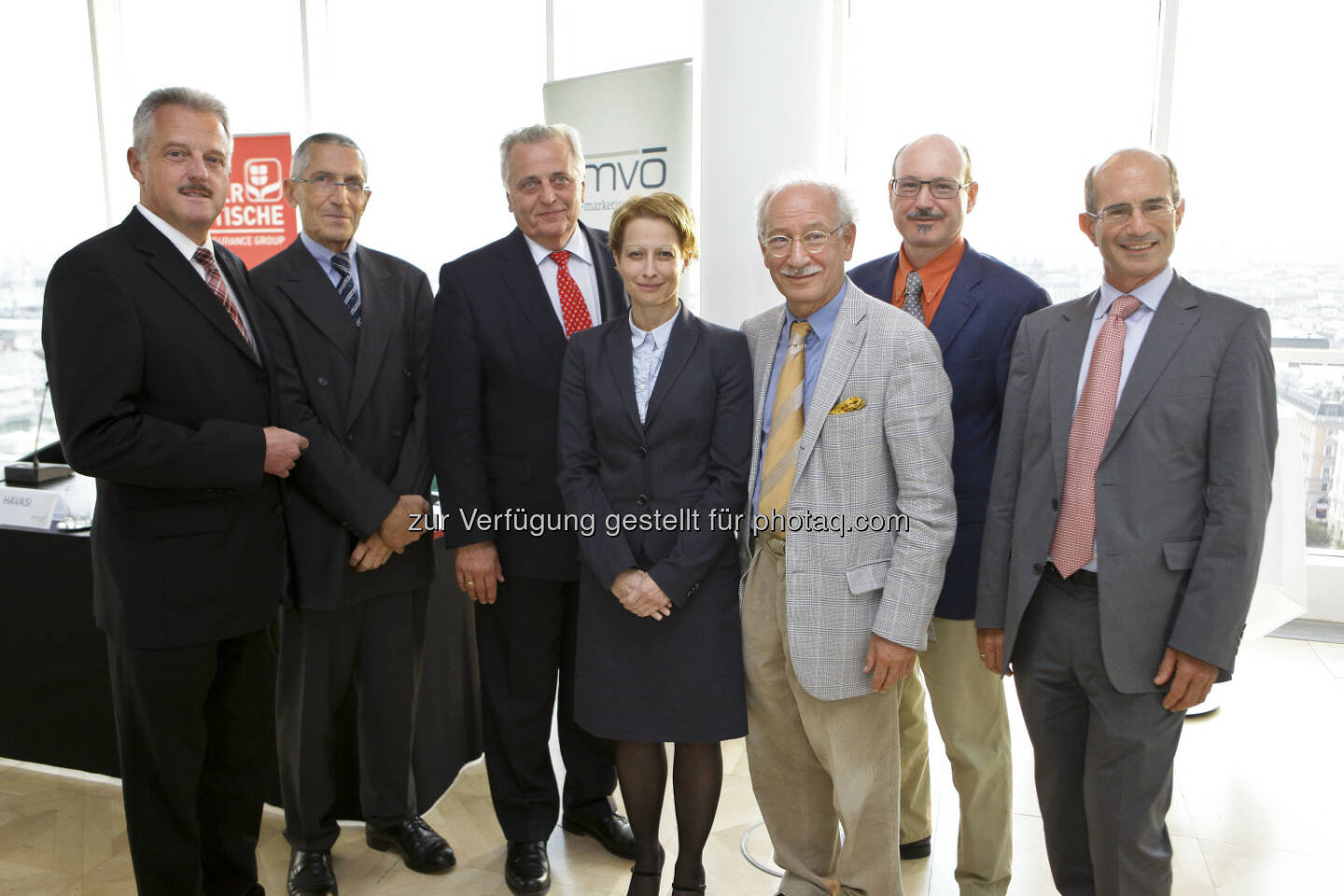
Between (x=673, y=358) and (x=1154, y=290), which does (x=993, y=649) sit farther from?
(x=673, y=358)

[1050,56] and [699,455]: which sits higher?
[1050,56]

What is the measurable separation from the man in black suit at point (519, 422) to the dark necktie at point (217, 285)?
0.51 m

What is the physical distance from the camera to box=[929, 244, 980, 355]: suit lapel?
2412 millimetres

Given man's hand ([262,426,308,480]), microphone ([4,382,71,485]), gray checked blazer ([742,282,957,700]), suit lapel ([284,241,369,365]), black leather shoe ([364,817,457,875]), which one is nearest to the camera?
gray checked blazer ([742,282,957,700])

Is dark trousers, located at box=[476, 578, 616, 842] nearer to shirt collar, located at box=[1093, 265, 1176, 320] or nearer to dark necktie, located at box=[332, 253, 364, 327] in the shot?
dark necktie, located at box=[332, 253, 364, 327]

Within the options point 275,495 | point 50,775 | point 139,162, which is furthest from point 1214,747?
point 50,775

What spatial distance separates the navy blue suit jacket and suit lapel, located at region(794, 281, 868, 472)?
359 mm

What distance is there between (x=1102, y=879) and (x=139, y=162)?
2832 millimetres

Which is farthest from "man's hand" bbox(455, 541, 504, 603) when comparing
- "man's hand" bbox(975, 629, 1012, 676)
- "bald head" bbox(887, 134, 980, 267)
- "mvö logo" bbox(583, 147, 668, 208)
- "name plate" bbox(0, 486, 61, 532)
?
"mvö logo" bbox(583, 147, 668, 208)

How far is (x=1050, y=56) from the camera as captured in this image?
16.2ft

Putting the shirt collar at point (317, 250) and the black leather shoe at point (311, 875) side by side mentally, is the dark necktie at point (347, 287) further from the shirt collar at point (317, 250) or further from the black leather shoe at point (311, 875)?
the black leather shoe at point (311, 875)

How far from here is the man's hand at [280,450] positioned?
91.7 inches

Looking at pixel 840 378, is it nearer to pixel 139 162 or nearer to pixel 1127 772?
pixel 1127 772

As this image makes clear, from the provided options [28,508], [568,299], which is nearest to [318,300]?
[568,299]
